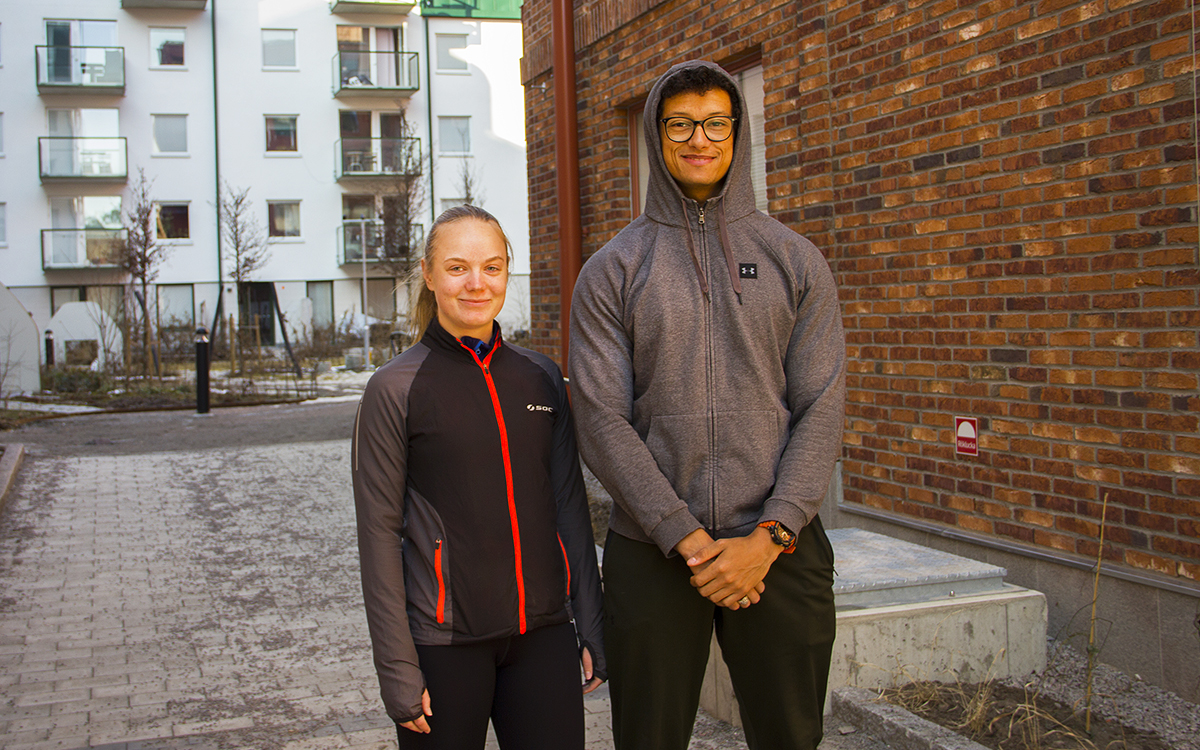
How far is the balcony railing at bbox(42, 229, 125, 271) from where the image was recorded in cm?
3422

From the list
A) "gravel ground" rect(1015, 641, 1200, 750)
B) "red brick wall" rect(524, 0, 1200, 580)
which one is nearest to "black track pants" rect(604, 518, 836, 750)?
"gravel ground" rect(1015, 641, 1200, 750)

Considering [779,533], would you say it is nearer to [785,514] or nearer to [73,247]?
[785,514]

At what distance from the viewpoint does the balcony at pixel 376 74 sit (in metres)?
35.8

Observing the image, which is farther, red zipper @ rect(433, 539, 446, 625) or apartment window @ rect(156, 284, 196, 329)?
apartment window @ rect(156, 284, 196, 329)

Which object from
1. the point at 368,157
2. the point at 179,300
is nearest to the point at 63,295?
the point at 179,300

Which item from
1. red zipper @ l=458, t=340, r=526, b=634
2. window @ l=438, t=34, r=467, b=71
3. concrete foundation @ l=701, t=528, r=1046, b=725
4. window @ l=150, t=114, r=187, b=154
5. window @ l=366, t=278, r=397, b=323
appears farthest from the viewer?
window @ l=438, t=34, r=467, b=71

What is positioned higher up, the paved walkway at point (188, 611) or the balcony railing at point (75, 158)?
the balcony railing at point (75, 158)

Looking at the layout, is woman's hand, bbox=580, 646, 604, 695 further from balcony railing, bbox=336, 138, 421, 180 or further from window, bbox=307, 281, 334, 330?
window, bbox=307, 281, 334, 330

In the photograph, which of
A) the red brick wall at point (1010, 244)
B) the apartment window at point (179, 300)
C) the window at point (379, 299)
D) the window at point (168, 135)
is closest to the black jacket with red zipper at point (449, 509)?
the red brick wall at point (1010, 244)

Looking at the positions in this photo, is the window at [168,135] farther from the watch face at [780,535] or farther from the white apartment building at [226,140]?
the watch face at [780,535]

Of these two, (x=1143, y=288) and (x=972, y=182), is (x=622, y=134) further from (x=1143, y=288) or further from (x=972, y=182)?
(x=1143, y=288)

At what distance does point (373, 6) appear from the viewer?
3584 cm

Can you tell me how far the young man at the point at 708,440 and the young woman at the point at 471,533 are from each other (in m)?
0.12

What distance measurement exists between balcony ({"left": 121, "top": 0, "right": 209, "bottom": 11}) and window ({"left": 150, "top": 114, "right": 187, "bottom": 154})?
371 cm
